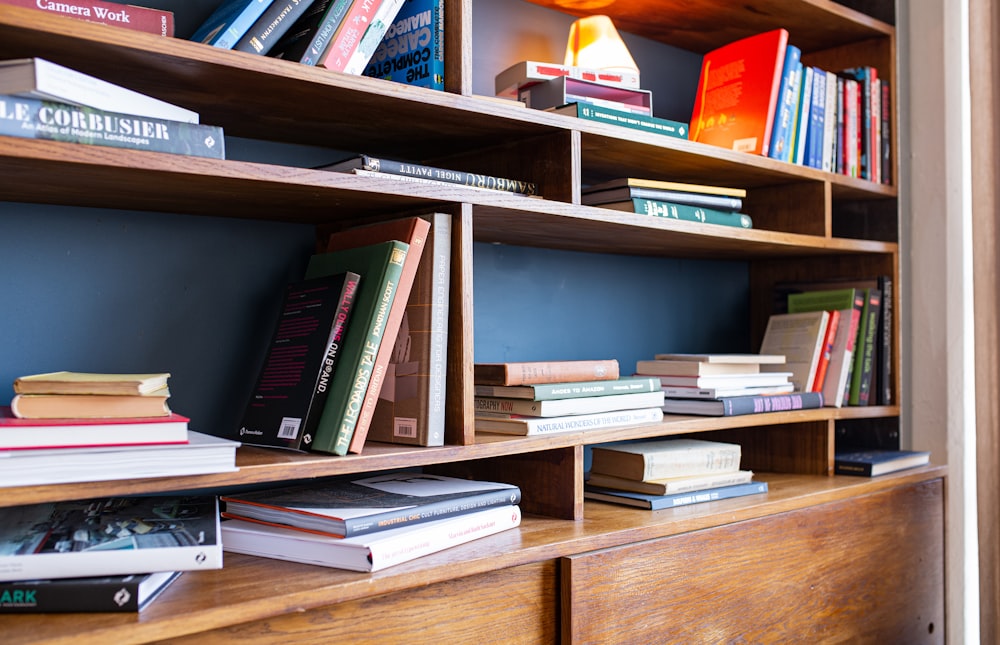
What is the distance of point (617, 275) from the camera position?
6.48 ft

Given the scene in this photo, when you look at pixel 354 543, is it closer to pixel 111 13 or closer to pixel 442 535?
pixel 442 535

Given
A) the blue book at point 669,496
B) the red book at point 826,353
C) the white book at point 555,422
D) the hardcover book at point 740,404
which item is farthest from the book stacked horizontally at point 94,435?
the red book at point 826,353

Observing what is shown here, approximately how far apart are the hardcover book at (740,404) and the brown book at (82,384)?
1059 mm

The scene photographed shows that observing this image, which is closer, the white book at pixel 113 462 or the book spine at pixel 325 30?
the white book at pixel 113 462

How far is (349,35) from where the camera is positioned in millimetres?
1178

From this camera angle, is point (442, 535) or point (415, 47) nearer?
Answer: point (442, 535)

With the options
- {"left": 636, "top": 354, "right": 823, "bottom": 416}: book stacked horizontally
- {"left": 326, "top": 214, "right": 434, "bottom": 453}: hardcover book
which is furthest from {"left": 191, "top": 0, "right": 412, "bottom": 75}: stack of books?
{"left": 636, "top": 354, "right": 823, "bottom": 416}: book stacked horizontally

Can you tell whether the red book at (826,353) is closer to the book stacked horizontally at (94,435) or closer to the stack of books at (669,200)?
the stack of books at (669,200)

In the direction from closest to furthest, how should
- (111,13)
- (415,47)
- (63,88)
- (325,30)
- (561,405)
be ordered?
(63,88)
(111,13)
(325,30)
(415,47)
(561,405)

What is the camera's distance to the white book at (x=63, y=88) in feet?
2.86

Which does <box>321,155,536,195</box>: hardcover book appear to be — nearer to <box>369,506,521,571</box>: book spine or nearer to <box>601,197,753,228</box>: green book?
<box>601,197,753,228</box>: green book

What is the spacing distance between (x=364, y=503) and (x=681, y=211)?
80 cm

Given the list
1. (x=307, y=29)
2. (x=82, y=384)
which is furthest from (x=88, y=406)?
(x=307, y=29)

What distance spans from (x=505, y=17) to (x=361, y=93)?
694 millimetres
